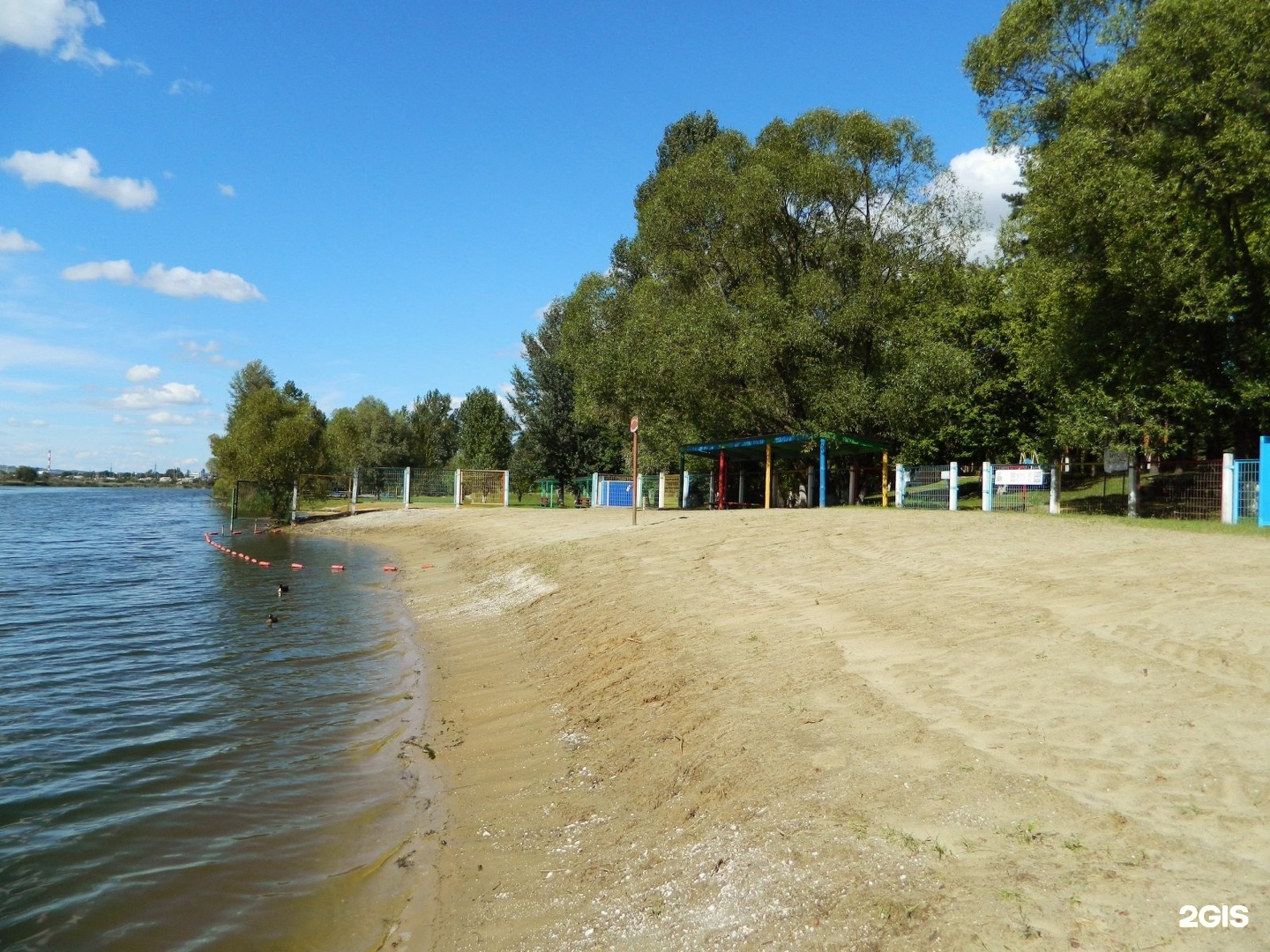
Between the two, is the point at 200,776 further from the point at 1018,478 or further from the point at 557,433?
the point at 557,433

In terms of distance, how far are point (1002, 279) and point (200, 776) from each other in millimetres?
35500

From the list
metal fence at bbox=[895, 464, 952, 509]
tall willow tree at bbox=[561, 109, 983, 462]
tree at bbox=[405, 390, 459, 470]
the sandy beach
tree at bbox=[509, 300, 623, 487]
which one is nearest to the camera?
the sandy beach

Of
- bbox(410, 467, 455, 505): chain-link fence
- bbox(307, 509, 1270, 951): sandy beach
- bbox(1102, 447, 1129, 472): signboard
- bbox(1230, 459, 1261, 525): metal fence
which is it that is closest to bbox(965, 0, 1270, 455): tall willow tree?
bbox(1230, 459, 1261, 525): metal fence

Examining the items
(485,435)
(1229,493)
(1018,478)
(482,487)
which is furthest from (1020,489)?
(485,435)

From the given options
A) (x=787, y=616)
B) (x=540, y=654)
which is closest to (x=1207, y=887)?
(x=787, y=616)

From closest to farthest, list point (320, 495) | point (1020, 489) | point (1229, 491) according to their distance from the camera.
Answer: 1. point (1229, 491)
2. point (1020, 489)
3. point (320, 495)

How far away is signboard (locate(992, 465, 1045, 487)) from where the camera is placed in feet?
80.6

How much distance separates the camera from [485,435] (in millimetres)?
62781

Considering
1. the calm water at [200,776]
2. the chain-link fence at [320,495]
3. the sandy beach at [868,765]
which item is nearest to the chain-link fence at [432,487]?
the chain-link fence at [320,495]

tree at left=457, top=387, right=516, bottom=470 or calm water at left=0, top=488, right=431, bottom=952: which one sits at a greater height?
tree at left=457, top=387, right=516, bottom=470

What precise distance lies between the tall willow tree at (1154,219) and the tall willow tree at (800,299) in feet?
16.4

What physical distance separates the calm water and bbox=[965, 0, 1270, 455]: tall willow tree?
20474 mm

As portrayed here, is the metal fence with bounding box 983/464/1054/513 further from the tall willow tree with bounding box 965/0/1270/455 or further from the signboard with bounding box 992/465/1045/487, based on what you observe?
the tall willow tree with bounding box 965/0/1270/455

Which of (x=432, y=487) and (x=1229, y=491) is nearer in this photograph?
(x=1229, y=491)
